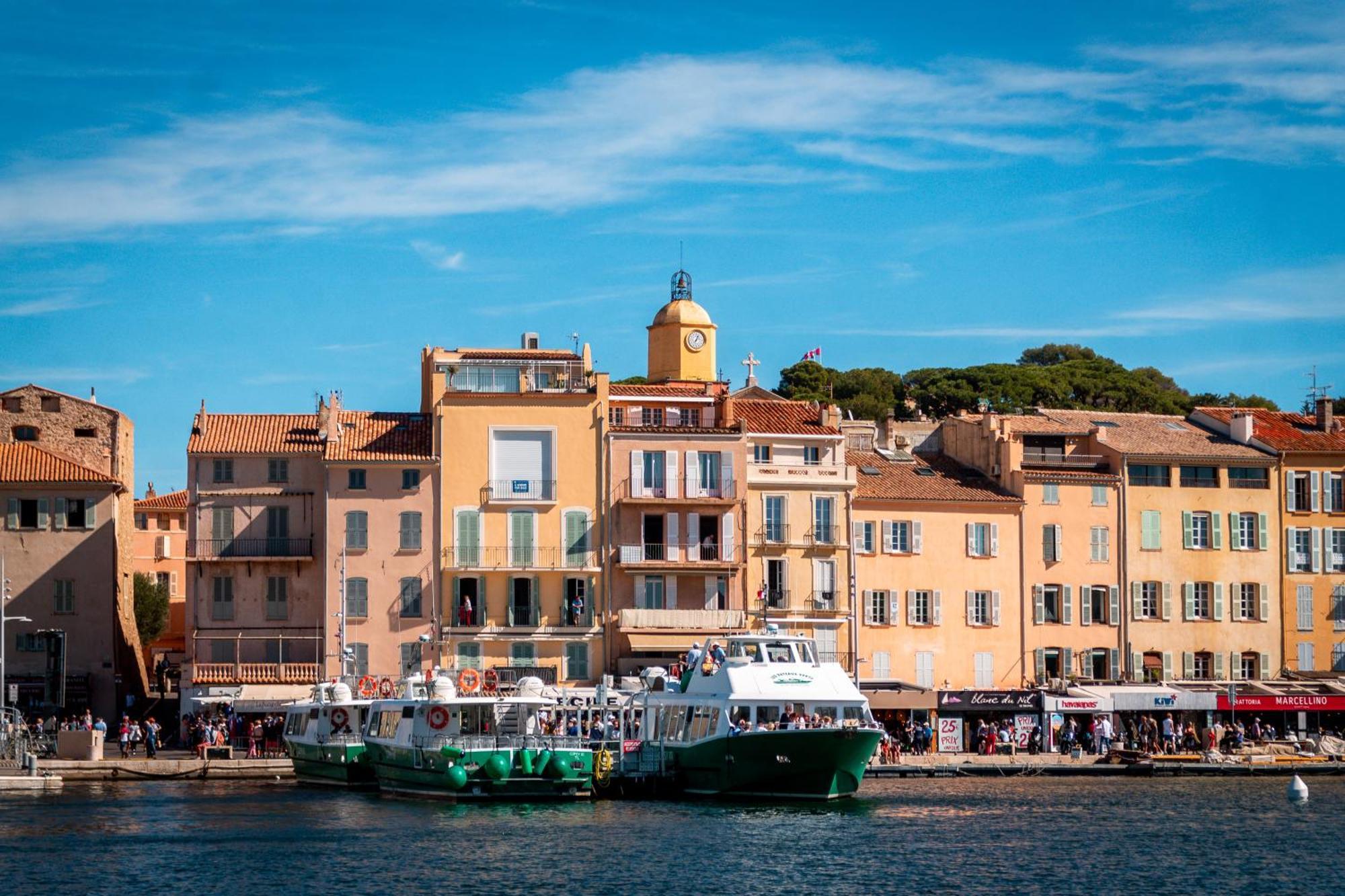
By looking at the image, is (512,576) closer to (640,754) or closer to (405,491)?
(405,491)

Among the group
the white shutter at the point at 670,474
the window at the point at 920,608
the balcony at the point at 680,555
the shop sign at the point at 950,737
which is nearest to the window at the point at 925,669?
the window at the point at 920,608

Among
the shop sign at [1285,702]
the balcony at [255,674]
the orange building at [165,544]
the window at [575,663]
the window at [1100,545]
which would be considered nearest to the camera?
the balcony at [255,674]

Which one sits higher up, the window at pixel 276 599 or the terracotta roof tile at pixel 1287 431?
the terracotta roof tile at pixel 1287 431

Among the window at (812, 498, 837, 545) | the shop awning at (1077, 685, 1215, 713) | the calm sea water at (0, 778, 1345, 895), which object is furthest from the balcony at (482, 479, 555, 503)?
the shop awning at (1077, 685, 1215, 713)

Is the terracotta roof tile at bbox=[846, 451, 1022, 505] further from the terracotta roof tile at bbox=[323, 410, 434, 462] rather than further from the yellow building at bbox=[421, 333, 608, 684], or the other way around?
the terracotta roof tile at bbox=[323, 410, 434, 462]

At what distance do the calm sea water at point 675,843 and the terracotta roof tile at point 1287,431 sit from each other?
83.8 feet

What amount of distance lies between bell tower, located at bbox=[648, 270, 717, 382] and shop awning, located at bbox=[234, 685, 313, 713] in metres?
27.6

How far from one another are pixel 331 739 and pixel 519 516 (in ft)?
46.6

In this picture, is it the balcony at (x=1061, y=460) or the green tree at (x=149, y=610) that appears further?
the green tree at (x=149, y=610)

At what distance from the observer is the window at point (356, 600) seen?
8244cm

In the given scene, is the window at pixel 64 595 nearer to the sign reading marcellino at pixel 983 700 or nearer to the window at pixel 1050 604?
the sign reading marcellino at pixel 983 700

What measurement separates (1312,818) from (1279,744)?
18663 mm

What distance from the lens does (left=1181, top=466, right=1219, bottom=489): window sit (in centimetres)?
9094

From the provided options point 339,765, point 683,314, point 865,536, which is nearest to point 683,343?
point 683,314
